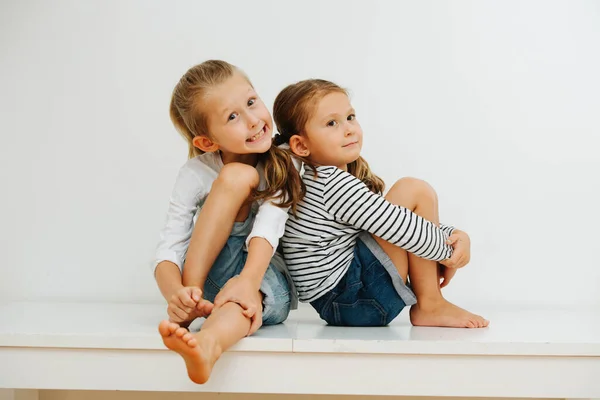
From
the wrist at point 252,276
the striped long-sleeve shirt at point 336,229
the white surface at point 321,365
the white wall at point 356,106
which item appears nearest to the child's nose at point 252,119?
the striped long-sleeve shirt at point 336,229

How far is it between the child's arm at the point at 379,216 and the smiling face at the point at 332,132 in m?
0.07

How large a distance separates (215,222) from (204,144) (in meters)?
0.20

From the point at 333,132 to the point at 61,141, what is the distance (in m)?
0.87

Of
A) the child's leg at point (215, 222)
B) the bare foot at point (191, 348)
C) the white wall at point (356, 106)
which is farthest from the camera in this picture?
the white wall at point (356, 106)

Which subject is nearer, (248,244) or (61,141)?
(248,244)

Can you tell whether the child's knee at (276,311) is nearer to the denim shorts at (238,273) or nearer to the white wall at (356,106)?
the denim shorts at (238,273)

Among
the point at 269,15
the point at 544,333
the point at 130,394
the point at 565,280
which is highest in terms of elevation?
the point at 269,15

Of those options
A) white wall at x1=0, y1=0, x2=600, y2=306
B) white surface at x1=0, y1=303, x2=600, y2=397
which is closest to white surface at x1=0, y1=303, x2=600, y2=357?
white surface at x1=0, y1=303, x2=600, y2=397

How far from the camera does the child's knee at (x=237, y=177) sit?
4.25 feet

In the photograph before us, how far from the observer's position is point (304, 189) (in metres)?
1.36

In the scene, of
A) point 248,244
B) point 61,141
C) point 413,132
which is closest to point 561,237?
point 413,132

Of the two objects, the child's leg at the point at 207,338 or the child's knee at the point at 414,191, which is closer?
the child's leg at the point at 207,338

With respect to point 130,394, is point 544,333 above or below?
above

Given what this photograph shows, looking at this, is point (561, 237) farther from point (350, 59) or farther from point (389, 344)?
point (389, 344)
